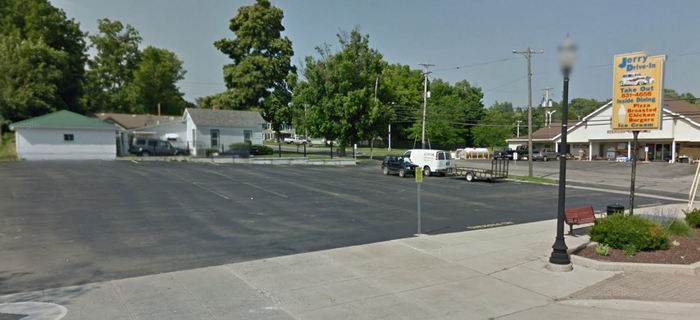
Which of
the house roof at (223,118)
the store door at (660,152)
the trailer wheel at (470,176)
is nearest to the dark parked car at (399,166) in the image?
the trailer wheel at (470,176)

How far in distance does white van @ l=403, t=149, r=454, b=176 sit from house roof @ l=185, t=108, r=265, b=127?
860 inches

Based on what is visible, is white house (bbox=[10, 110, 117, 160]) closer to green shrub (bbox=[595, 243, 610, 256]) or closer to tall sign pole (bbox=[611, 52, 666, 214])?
tall sign pole (bbox=[611, 52, 666, 214])

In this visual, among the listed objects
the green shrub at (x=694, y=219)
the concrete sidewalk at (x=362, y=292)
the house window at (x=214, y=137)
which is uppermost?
the house window at (x=214, y=137)

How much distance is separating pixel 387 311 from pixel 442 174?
2682cm

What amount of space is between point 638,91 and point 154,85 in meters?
73.5

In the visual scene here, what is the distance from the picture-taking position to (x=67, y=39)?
179ft

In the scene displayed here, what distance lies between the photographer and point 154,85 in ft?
232

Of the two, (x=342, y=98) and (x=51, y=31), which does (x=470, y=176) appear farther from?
(x=51, y=31)

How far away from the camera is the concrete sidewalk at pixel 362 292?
6.15 metres

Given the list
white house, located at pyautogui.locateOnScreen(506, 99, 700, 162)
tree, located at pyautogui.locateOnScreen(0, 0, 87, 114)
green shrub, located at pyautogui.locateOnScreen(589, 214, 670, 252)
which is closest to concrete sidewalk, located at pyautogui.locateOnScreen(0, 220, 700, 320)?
green shrub, located at pyautogui.locateOnScreen(589, 214, 670, 252)

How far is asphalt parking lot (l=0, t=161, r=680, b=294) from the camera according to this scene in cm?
874

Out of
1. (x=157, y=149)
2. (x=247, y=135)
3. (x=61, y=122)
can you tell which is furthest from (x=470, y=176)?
(x=61, y=122)

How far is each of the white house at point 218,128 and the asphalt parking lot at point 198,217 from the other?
63.0 ft

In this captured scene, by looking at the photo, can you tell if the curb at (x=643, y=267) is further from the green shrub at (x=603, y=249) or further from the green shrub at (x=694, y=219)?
the green shrub at (x=694, y=219)
